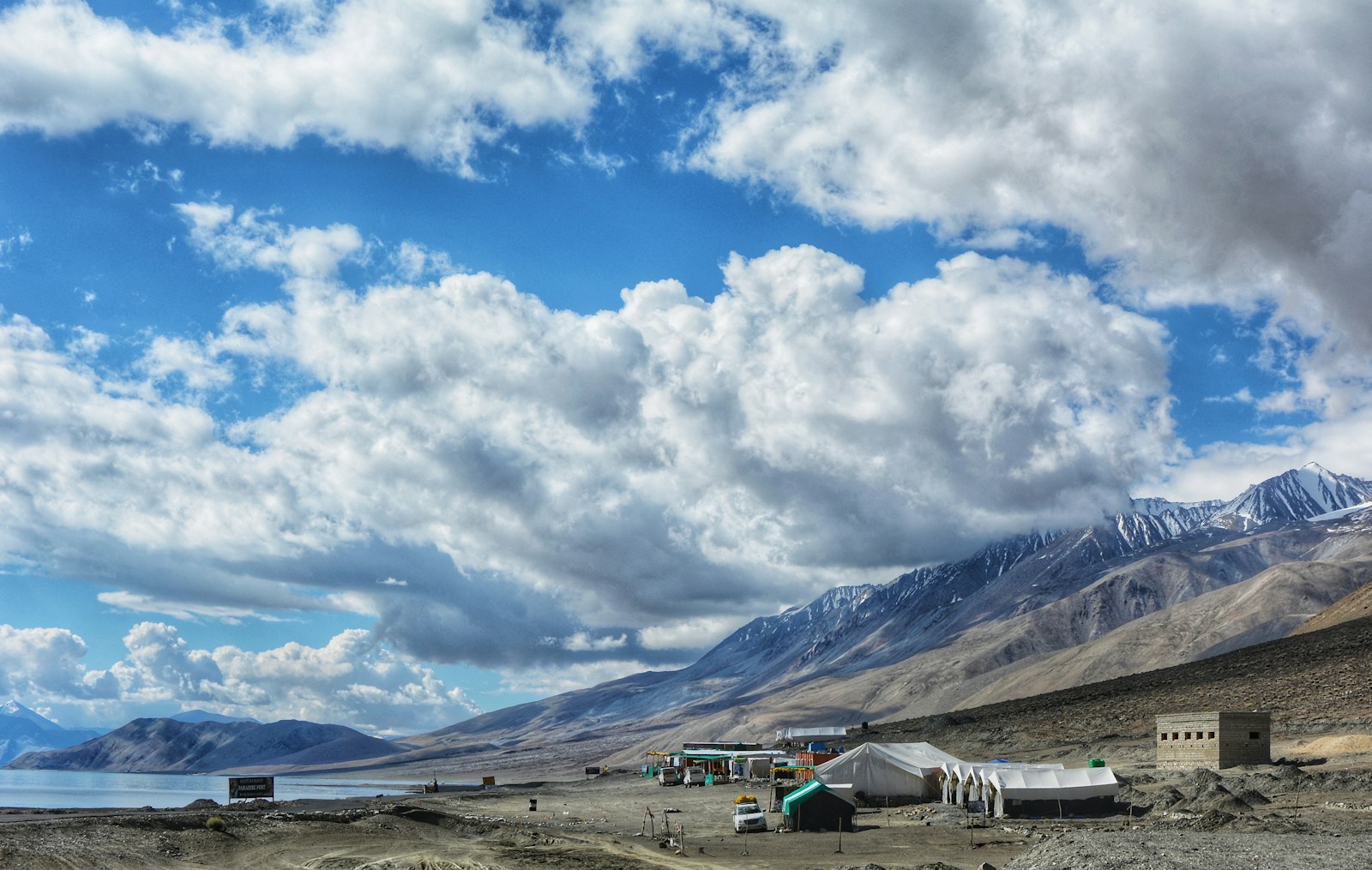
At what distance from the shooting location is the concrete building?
7406 cm

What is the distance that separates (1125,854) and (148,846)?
4217cm

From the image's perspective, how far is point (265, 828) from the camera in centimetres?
6266

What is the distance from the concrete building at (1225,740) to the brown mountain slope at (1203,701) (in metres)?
19.3

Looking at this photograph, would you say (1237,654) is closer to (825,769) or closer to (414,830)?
(825,769)

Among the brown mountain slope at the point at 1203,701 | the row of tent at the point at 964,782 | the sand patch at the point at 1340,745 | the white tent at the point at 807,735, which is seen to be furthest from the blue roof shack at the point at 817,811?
the white tent at the point at 807,735

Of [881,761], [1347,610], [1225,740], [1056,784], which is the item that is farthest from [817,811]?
[1347,610]

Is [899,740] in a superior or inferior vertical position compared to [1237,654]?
inferior

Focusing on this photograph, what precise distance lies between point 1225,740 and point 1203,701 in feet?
133

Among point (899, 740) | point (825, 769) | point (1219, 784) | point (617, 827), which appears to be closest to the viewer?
point (1219, 784)

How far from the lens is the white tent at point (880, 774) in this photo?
7331 cm

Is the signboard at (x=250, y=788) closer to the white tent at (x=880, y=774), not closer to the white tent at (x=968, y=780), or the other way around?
the white tent at (x=880, y=774)

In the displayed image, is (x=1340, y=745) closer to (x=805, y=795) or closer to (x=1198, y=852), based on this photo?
(x=805, y=795)

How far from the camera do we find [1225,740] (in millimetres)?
74125

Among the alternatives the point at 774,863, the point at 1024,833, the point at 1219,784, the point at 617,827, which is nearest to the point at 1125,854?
the point at 774,863
